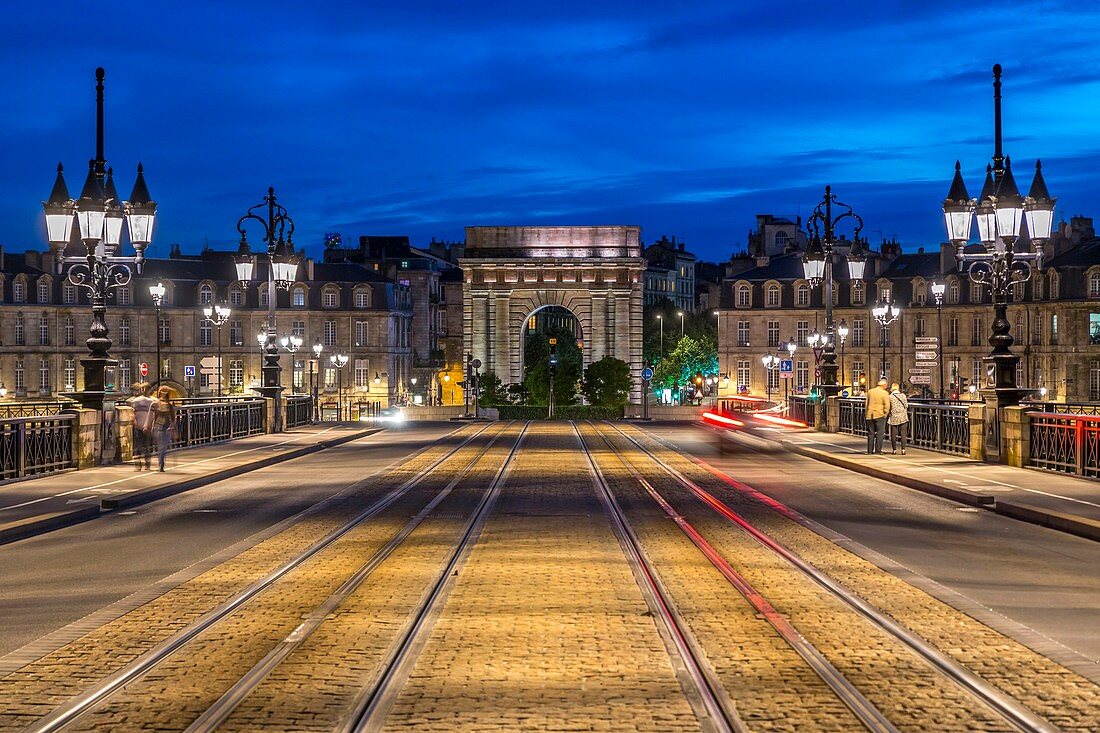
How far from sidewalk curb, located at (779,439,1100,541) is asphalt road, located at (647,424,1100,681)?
180 millimetres

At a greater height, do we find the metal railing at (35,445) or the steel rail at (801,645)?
the metal railing at (35,445)

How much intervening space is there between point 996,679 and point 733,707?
196 centimetres

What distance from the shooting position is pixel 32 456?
24844 mm

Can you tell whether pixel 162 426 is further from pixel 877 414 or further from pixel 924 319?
pixel 924 319

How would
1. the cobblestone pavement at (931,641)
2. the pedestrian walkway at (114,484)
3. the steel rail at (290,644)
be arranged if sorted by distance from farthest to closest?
the pedestrian walkway at (114,484), the cobblestone pavement at (931,641), the steel rail at (290,644)

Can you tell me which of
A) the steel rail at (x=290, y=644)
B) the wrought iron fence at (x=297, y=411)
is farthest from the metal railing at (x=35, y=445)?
the wrought iron fence at (x=297, y=411)

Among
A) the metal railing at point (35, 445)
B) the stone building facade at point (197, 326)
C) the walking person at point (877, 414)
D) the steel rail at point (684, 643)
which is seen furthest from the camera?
the stone building facade at point (197, 326)

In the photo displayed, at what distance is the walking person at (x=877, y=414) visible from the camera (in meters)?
32.2

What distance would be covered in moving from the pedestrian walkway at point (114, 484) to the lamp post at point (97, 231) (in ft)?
6.72

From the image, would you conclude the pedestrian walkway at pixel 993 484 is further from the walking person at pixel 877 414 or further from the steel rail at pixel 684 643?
the steel rail at pixel 684 643

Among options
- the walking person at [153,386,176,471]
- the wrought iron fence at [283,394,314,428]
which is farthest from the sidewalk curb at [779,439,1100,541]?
the wrought iron fence at [283,394,314,428]

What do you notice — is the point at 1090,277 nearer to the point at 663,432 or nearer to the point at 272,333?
the point at 663,432

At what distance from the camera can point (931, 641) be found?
10047 millimetres

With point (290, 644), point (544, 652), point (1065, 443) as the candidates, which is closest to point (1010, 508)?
point (1065, 443)
